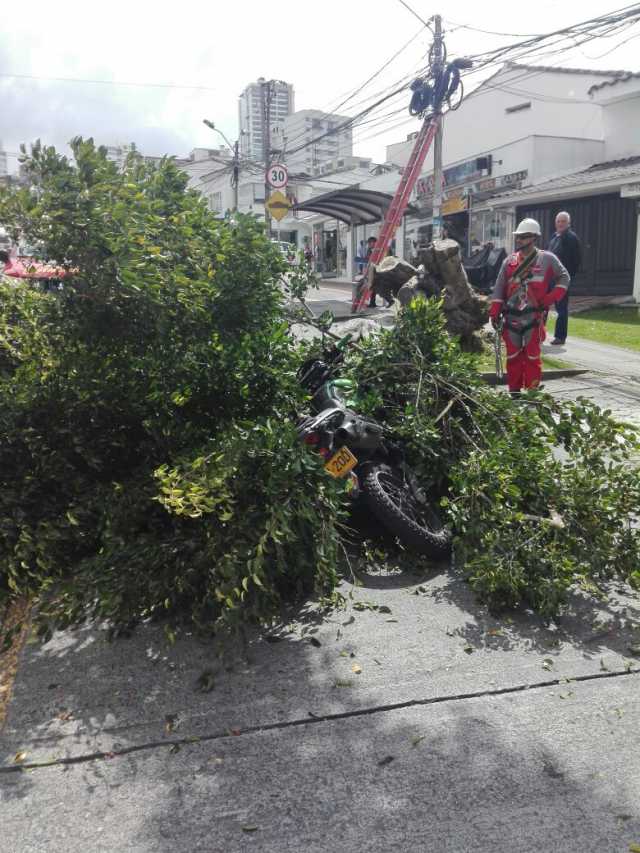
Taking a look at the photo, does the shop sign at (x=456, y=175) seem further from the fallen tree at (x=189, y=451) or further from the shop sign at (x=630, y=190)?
the fallen tree at (x=189, y=451)

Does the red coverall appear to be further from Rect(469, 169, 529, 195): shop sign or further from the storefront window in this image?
Rect(469, 169, 529, 195): shop sign

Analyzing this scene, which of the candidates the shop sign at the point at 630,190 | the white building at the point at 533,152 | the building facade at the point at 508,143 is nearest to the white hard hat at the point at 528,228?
the shop sign at the point at 630,190

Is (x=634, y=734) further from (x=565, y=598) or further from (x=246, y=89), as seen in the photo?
(x=246, y=89)

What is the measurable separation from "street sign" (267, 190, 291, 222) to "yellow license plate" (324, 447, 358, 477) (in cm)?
1207

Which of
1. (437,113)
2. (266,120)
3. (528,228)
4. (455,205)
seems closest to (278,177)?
(437,113)

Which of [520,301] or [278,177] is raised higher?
[278,177]

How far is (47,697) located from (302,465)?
4.83ft

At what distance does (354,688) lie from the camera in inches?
119

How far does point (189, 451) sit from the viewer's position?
3764mm

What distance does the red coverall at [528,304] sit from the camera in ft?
24.2

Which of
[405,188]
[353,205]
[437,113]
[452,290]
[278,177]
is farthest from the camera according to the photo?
[353,205]

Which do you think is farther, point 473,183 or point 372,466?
point 473,183

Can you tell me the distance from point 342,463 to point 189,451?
85 cm

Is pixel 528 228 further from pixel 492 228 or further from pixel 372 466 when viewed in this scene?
pixel 492 228
